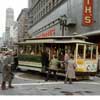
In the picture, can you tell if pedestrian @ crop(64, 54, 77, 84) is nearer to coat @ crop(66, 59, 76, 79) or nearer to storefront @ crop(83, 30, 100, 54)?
coat @ crop(66, 59, 76, 79)

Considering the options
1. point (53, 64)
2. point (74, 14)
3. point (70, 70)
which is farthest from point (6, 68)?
point (74, 14)

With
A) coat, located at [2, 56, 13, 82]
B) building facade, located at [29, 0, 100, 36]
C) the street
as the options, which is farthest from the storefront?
coat, located at [2, 56, 13, 82]

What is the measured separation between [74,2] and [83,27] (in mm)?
4015

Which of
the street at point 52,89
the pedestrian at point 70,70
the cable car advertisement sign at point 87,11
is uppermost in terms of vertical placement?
the cable car advertisement sign at point 87,11

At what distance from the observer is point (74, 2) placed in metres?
42.0

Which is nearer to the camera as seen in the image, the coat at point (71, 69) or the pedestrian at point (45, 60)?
the coat at point (71, 69)

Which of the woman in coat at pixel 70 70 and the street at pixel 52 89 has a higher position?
the woman in coat at pixel 70 70

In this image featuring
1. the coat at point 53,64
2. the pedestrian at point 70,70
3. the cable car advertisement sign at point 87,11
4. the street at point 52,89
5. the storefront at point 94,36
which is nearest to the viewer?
the street at point 52,89

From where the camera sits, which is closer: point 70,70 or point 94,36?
point 70,70

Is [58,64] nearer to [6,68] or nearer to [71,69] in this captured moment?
[71,69]

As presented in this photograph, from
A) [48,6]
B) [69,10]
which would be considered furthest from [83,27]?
[48,6]

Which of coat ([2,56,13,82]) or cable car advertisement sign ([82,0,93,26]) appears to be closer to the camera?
coat ([2,56,13,82])

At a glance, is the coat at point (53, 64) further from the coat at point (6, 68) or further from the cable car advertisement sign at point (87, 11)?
the cable car advertisement sign at point (87, 11)

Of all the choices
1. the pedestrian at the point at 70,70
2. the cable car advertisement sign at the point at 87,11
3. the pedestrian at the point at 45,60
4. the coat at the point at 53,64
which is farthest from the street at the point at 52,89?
the cable car advertisement sign at the point at 87,11
